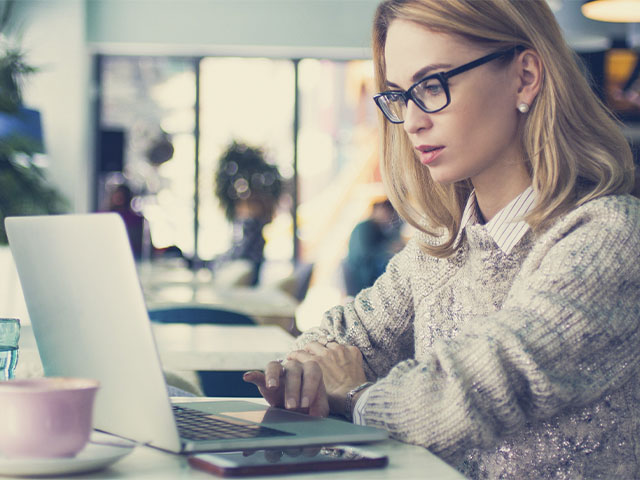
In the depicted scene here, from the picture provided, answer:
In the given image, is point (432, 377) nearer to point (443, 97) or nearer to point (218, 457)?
point (218, 457)

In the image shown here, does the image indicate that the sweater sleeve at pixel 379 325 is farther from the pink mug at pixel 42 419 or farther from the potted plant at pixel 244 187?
the potted plant at pixel 244 187

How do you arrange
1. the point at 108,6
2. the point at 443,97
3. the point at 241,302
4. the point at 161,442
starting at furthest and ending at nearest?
the point at 108,6 → the point at 241,302 → the point at 443,97 → the point at 161,442

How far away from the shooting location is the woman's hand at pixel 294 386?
44.7 inches

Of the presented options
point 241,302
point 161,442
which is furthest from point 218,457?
point 241,302

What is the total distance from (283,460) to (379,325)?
681 millimetres

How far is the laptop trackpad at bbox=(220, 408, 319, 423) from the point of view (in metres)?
1.02

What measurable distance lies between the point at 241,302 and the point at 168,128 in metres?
6.58

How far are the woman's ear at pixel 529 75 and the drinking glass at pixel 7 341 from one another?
0.83m

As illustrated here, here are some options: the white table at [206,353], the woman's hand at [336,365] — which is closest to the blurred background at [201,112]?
the white table at [206,353]

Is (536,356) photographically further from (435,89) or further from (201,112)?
(201,112)

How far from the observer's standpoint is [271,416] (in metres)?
1.05

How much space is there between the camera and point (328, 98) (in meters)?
10.1

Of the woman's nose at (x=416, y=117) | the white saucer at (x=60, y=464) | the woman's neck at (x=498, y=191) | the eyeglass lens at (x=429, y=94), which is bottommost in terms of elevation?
the white saucer at (x=60, y=464)

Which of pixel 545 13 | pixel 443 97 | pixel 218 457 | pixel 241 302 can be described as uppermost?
pixel 545 13
